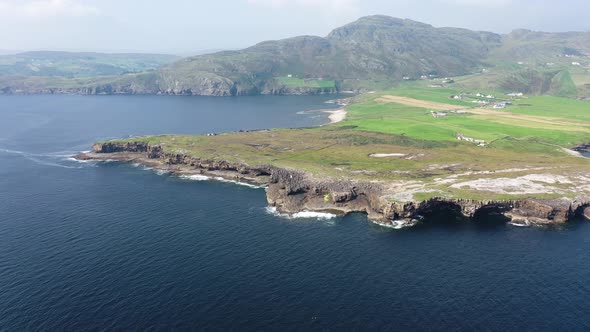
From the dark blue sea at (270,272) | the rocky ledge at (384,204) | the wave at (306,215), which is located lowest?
the dark blue sea at (270,272)

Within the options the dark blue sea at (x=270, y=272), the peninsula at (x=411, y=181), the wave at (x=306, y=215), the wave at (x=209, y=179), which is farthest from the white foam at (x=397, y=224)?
the wave at (x=209, y=179)

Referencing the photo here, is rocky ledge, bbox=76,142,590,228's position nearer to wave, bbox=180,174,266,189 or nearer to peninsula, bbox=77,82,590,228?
peninsula, bbox=77,82,590,228

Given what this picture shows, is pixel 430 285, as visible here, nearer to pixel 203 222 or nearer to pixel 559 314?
pixel 559 314

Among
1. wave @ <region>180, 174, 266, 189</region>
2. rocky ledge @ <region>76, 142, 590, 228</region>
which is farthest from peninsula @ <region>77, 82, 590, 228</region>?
wave @ <region>180, 174, 266, 189</region>

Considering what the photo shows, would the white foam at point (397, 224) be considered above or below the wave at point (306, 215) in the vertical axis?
below

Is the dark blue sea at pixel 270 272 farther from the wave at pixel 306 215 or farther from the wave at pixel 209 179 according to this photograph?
the wave at pixel 209 179

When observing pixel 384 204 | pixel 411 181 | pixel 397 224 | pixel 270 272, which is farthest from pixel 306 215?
pixel 411 181

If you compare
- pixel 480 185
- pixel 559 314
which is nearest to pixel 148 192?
pixel 480 185

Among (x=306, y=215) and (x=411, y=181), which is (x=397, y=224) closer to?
(x=306, y=215)

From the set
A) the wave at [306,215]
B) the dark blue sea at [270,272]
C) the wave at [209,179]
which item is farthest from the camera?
the wave at [209,179]
